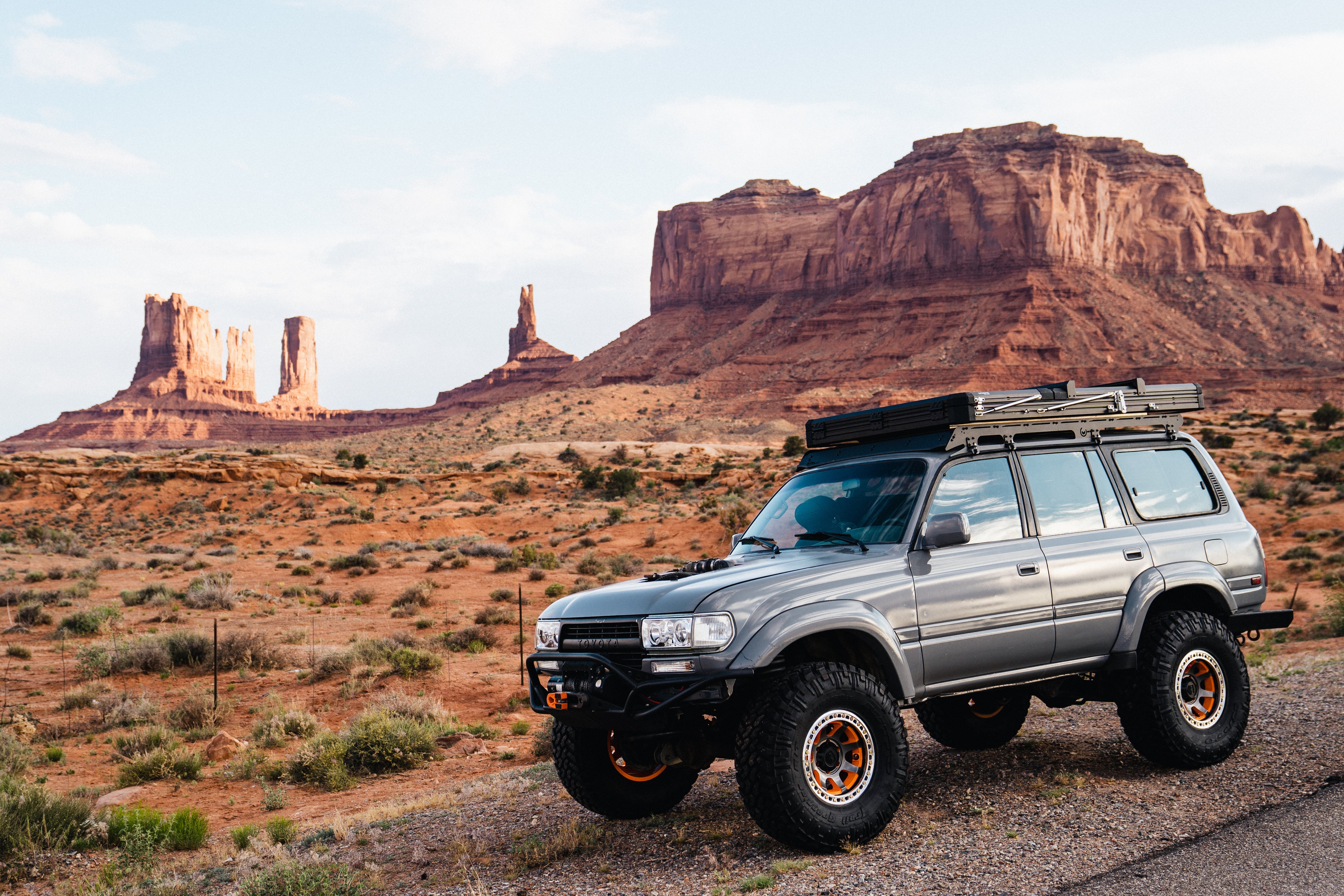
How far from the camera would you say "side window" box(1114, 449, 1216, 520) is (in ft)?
21.5

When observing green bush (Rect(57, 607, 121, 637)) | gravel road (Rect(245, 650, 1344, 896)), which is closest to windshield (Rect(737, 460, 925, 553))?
gravel road (Rect(245, 650, 1344, 896))

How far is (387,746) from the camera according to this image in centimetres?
952

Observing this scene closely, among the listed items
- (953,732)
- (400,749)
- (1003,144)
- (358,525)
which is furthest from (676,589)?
(1003,144)

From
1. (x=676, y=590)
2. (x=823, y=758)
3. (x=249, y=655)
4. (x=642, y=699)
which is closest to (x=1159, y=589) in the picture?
(x=823, y=758)

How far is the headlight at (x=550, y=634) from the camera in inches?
211

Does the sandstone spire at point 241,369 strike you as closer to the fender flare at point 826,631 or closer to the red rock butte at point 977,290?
the red rock butte at point 977,290

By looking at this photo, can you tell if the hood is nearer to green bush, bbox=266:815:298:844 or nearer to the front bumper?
the front bumper

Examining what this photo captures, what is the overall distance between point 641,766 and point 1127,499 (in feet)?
11.9

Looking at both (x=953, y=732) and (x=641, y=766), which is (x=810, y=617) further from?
(x=953, y=732)

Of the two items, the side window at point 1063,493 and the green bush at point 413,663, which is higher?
the side window at point 1063,493

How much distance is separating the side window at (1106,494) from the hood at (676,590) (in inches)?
79.0

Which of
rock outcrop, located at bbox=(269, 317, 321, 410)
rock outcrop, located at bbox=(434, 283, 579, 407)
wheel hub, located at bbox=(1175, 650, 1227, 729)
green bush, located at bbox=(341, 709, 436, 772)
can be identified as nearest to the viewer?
wheel hub, located at bbox=(1175, 650, 1227, 729)

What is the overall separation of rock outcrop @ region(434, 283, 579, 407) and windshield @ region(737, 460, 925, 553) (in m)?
140

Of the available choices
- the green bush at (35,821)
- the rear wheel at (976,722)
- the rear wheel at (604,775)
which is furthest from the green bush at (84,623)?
the rear wheel at (976,722)
